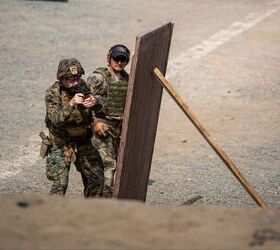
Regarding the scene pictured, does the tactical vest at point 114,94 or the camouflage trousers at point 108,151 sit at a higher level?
the tactical vest at point 114,94

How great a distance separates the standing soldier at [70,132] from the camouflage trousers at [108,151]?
4.2 inches

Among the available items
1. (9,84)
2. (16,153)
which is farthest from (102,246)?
(9,84)

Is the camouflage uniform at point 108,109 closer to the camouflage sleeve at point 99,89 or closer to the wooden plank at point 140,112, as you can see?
the camouflage sleeve at point 99,89

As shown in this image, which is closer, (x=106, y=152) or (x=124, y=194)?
(x=124, y=194)

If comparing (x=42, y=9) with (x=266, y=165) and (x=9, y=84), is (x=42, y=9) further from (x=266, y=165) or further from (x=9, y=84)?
(x=266, y=165)

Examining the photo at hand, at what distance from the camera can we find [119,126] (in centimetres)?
882

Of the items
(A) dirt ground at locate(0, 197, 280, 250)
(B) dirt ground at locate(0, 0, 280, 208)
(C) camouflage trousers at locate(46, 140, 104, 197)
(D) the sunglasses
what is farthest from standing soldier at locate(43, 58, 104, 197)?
(A) dirt ground at locate(0, 197, 280, 250)

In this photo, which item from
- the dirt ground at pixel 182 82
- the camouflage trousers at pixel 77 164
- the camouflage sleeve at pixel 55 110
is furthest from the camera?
the dirt ground at pixel 182 82

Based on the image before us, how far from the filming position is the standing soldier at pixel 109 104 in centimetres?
855

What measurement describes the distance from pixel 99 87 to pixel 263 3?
757 inches

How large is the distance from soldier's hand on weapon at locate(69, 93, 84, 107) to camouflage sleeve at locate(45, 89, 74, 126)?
0.14 m

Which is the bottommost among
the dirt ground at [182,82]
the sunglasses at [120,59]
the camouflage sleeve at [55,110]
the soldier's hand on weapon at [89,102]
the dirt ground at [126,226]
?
the dirt ground at [182,82]

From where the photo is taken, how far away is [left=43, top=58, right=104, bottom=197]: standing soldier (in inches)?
323

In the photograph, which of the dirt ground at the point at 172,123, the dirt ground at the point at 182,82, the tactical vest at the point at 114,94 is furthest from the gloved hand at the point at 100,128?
the dirt ground at the point at 182,82
